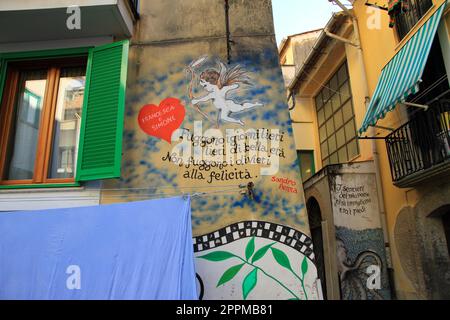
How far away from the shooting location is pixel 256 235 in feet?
16.4

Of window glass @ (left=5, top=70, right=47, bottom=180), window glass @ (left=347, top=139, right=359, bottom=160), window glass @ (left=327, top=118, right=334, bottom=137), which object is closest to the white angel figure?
window glass @ (left=5, top=70, right=47, bottom=180)

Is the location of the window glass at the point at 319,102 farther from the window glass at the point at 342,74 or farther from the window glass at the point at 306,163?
the window glass at the point at 306,163

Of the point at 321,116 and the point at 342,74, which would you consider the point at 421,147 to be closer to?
the point at 342,74

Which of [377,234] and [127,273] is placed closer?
[127,273]

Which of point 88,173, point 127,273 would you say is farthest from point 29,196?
point 127,273

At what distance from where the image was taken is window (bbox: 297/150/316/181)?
528 inches

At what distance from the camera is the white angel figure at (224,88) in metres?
5.63

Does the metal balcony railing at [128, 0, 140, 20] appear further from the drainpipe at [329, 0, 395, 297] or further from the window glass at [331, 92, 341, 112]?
the window glass at [331, 92, 341, 112]

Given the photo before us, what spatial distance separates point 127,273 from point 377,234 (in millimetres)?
6716

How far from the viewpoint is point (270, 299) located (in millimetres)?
4680

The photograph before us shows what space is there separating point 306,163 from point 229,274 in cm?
915

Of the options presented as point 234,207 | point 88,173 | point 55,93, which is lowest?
point 234,207

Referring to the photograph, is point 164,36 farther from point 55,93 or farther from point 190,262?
point 190,262

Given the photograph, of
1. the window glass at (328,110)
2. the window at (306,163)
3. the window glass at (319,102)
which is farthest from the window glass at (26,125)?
the window glass at (319,102)
